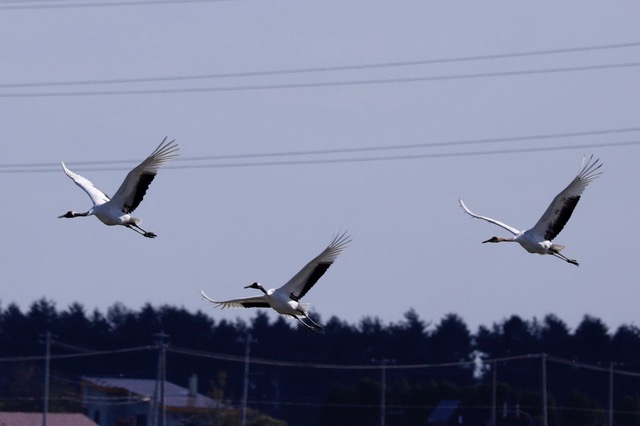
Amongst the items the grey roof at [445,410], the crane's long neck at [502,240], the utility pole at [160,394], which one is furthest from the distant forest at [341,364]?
the crane's long neck at [502,240]

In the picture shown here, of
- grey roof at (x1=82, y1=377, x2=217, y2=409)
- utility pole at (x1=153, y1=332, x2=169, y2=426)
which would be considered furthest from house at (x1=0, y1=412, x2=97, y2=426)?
utility pole at (x1=153, y1=332, x2=169, y2=426)

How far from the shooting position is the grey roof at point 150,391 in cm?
8421

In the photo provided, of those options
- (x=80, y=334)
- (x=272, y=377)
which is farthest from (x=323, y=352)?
(x=80, y=334)

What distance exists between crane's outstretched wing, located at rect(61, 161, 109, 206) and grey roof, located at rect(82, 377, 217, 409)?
42957mm

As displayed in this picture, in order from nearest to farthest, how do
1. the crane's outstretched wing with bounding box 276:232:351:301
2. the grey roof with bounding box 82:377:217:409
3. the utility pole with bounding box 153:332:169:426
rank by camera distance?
the crane's outstretched wing with bounding box 276:232:351:301 < the utility pole with bounding box 153:332:169:426 < the grey roof with bounding box 82:377:217:409

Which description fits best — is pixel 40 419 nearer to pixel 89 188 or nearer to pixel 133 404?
pixel 133 404

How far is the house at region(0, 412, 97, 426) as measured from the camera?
7581cm

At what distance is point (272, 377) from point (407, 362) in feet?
23.9

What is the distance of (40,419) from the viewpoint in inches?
3012

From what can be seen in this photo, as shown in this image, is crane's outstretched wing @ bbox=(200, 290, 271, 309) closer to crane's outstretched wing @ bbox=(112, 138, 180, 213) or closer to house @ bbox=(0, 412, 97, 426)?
crane's outstretched wing @ bbox=(112, 138, 180, 213)

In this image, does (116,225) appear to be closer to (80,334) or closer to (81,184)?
(81,184)

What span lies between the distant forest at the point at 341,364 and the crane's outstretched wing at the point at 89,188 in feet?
130

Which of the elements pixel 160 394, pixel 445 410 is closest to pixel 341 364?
pixel 445 410

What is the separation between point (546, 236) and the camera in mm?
37625
